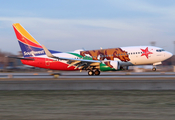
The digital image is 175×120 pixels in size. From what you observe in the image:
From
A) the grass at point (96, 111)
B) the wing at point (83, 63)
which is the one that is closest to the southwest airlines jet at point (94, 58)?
the wing at point (83, 63)

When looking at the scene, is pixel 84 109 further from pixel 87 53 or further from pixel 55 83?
pixel 87 53

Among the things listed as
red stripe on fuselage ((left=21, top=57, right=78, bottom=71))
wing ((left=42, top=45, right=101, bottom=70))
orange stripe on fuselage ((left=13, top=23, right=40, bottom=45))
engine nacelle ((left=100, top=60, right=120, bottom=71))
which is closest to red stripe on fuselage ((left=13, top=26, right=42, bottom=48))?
orange stripe on fuselage ((left=13, top=23, right=40, bottom=45))

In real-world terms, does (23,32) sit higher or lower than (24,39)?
higher

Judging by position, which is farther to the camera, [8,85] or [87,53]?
[87,53]

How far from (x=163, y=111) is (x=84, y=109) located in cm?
307

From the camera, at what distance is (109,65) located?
27891 mm

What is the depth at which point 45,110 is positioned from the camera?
873cm

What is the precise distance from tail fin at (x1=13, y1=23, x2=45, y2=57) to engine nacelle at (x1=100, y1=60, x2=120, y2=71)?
9450 millimetres

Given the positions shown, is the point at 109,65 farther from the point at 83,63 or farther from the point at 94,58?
the point at 83,63

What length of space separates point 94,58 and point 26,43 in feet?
33.5

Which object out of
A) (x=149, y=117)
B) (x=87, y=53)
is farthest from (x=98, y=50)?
(x=149, y=117)

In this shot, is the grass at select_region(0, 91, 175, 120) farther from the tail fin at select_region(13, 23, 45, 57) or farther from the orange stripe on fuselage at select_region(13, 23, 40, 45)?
the orange stripe on fuselage at select_region(13, 23, 40, 45)

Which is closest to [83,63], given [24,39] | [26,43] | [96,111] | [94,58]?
[94,58]

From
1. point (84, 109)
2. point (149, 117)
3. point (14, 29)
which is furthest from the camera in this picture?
point (14, 29)
